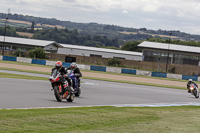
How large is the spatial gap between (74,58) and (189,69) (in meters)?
19.4

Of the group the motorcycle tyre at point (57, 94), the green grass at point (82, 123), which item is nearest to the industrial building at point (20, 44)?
the motorcycle tyre at point (57, 94)

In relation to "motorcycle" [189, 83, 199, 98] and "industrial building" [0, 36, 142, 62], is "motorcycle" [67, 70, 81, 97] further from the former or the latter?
"industrial building" [0, 36, 142, 62]

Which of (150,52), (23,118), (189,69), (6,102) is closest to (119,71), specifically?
(189,69)

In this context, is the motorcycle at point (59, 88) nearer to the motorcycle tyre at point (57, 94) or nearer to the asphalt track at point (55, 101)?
the motorcycle tyre at point (57, 94)

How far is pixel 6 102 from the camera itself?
1507 cm

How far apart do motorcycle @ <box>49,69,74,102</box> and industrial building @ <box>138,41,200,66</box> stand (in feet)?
254

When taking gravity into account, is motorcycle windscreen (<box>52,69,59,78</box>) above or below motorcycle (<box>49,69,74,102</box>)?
above

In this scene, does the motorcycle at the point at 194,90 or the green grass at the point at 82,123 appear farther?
the motorcycle at the point at 194,90

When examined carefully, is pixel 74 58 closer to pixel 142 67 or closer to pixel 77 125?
pixel 142 67

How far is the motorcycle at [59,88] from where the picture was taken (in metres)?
16.6

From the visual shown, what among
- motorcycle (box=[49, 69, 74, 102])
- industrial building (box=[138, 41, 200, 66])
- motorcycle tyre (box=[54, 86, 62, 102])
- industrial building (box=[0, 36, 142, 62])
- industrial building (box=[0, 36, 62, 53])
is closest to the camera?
motorcycle (box=[49, 69, 74, 102])

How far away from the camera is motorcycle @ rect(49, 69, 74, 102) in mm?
16623

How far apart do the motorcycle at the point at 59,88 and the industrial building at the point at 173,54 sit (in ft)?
254

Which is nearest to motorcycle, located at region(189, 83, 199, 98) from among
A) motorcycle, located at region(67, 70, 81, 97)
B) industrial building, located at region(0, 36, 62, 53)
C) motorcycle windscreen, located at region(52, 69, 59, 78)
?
motorcycle, located at region(67, 70, 81, 97)
